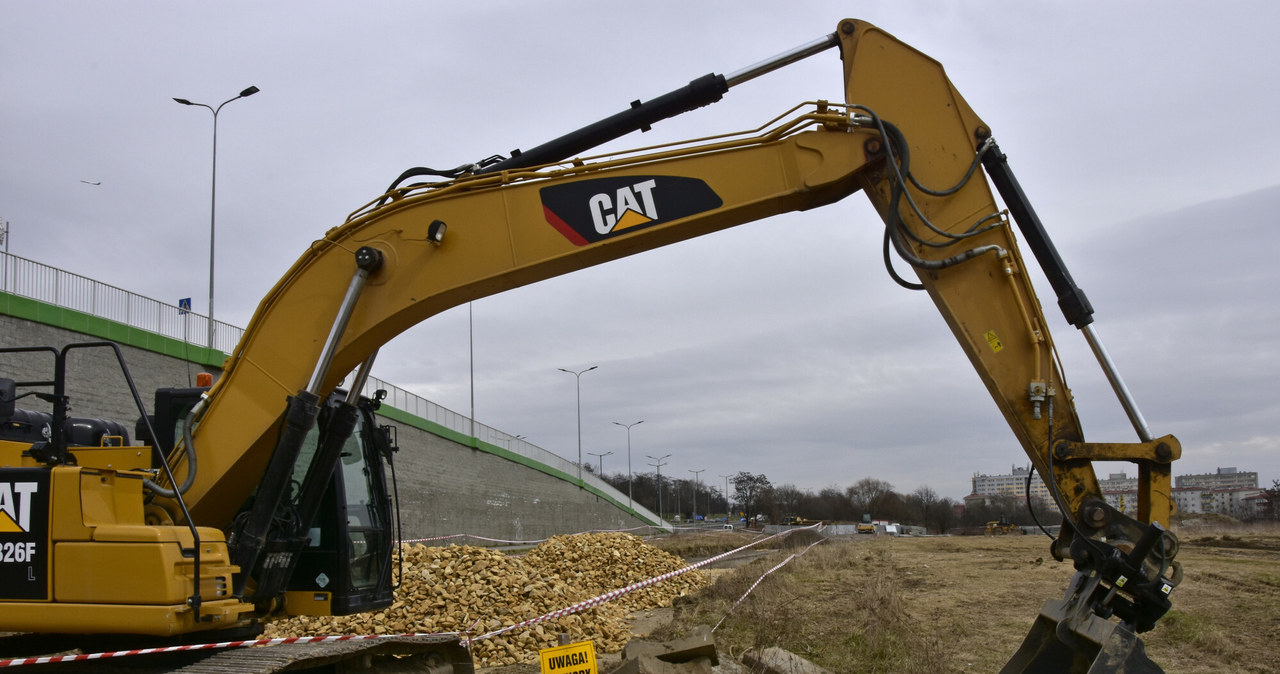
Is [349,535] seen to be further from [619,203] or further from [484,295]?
[619,203]

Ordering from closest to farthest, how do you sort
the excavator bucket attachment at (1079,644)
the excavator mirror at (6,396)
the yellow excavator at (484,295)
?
1. the excavator bucket attachment at (1079,644)
2. the yellow excavator at (484,295)
3. the excavator mirror at (6,396)

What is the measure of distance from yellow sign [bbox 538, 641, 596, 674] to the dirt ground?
5.07 feet

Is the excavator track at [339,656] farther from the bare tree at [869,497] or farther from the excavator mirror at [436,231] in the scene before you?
the bare tree at [869,497]

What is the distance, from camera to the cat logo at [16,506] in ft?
16.7

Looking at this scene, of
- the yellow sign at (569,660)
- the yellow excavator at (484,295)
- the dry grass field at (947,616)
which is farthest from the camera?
the dry grass field at (947,616)

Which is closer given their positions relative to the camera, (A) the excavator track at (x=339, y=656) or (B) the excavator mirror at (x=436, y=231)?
(A) the excavator track at (x=339, y=656)

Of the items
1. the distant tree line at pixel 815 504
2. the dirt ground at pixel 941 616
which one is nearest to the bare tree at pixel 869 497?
the distant tree line at pixel 815 504

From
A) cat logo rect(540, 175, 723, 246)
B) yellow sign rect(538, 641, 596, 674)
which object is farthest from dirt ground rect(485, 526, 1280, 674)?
cat logo rect(540, 175, 723, 246)

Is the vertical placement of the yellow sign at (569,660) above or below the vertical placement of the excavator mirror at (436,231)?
below

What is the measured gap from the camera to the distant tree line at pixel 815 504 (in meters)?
87.1

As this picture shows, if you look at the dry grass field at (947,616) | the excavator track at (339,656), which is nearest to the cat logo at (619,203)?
the excavator track at (339,656)

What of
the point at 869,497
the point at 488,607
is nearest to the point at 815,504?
the point at 869,497

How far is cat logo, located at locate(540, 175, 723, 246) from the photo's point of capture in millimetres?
5637

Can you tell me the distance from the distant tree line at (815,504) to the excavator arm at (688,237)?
268ft
